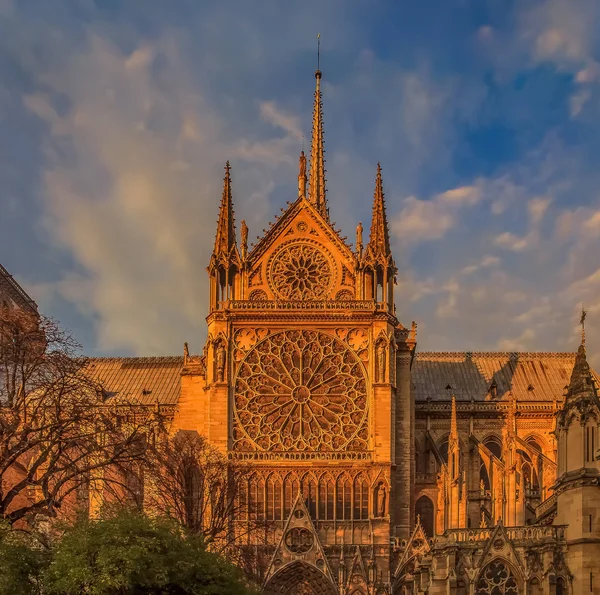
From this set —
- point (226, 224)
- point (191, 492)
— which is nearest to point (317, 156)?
point (226, 224)

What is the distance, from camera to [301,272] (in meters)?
67.2

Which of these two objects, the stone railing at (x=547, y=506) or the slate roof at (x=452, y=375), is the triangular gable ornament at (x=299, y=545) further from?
the slate roof at (x=452, y=375)

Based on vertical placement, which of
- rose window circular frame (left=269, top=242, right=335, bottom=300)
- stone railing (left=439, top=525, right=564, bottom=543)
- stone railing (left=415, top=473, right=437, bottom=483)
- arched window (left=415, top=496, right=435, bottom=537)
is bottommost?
stone railing (left=439, top=525, right=564, bottom=543)

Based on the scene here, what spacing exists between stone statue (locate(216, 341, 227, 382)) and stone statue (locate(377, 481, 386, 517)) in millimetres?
10521

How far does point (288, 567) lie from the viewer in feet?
196

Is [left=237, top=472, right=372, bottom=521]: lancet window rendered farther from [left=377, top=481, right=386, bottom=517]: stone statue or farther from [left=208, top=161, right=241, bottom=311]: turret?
[left=208, top=161, right=241, bottom=311]: turret

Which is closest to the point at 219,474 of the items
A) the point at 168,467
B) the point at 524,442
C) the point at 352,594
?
the point at 168,467

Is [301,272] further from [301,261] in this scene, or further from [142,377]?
[142,377]

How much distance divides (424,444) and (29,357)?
4155 cm

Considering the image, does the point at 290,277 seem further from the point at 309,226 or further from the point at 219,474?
the point at 219,474

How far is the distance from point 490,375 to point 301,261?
20.2 m

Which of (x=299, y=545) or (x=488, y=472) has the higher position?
(x=488, y=472)

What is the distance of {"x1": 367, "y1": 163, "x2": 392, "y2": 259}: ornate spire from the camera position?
66938mm

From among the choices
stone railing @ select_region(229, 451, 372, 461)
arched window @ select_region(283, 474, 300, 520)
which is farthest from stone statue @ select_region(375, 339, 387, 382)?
arched window @ select_region(283, 474, 300, 520)
